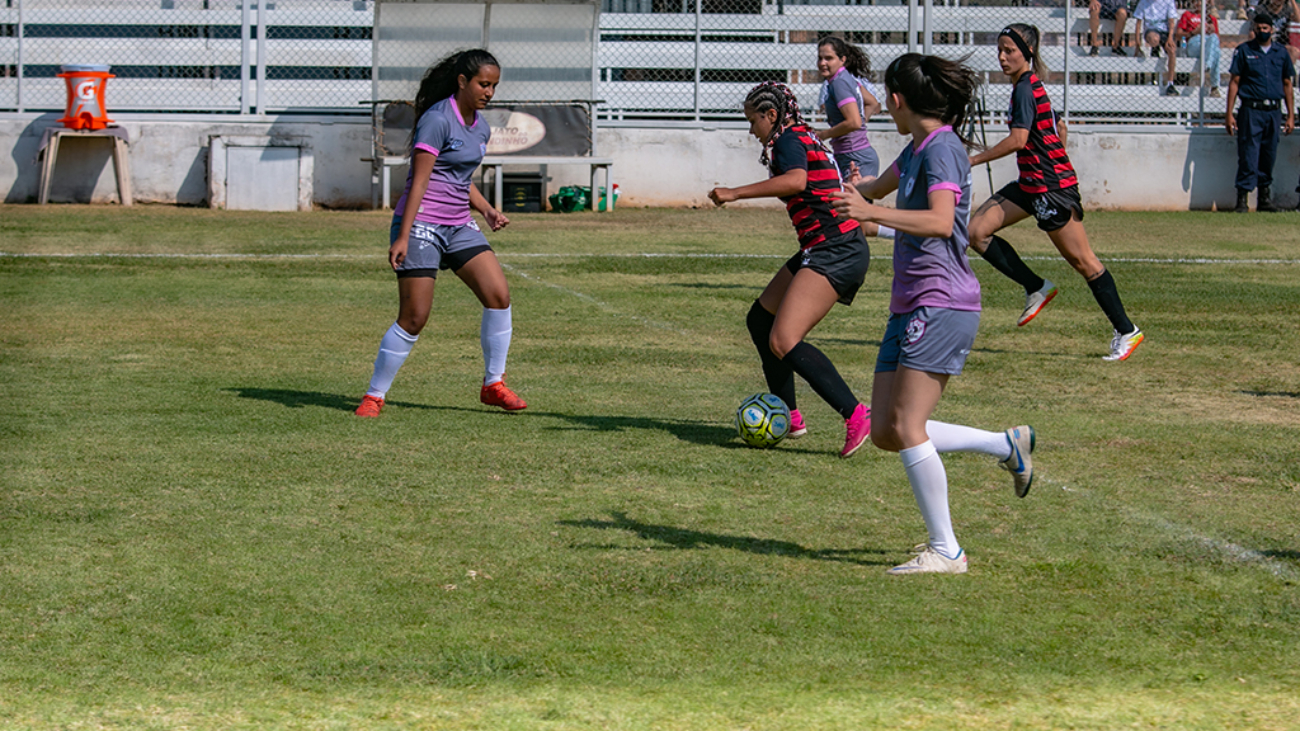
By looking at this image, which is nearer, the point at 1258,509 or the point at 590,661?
the point at 590,661

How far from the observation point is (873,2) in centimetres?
2431

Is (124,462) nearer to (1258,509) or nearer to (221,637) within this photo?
(221,637)

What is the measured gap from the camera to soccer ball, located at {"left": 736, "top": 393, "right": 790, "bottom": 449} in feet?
22.7

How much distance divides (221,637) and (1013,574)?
256cm

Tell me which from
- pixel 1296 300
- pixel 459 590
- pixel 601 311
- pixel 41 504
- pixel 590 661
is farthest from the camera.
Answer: pixel 1296 300

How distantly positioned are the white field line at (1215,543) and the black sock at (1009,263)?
4.29 metres

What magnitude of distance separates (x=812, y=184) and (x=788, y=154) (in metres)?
0.21

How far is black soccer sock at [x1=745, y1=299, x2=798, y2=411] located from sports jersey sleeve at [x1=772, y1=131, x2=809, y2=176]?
782mm

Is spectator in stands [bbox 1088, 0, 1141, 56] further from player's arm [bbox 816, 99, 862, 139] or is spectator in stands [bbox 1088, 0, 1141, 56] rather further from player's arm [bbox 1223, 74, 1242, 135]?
player's arm [bbox 816, 99, 862, 139]

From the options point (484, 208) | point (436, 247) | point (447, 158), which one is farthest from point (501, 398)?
point (447, 158)

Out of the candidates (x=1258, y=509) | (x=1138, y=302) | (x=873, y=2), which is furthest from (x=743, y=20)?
(x=1258, y=509)

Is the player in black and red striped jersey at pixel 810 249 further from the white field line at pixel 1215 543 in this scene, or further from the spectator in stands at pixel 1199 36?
the spectator in stands at pixel 1199 36

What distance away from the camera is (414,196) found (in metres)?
7.46

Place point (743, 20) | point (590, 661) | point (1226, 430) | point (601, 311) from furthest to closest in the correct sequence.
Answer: point (743, 20) < point (601, 311) < point (1226, 430) < point (590, 661)
